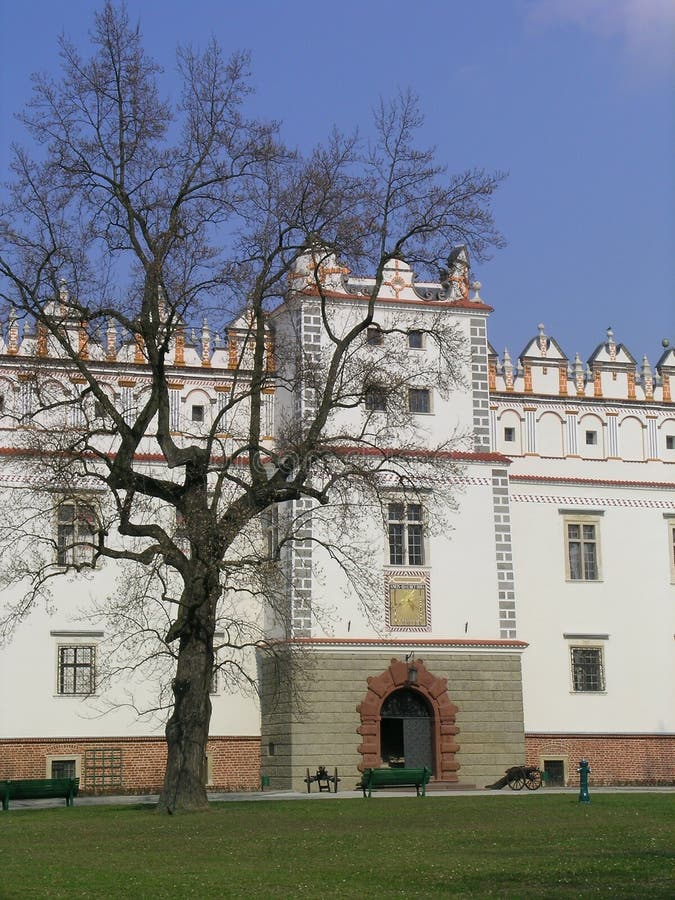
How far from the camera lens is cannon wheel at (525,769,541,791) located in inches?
1252

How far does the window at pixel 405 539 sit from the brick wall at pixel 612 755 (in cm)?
551

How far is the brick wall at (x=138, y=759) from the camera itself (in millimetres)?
32719

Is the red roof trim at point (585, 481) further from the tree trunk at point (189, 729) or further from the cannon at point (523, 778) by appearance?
the tree trunk at point (189, 729)

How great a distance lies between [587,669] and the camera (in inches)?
1443

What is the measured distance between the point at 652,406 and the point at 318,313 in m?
9.89

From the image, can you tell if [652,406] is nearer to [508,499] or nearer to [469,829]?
[508,499]

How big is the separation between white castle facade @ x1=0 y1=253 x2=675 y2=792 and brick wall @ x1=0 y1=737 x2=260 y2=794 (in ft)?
0.17

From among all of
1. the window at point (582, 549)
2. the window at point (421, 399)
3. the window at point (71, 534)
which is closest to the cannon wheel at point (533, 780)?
the window at point (582, 549)

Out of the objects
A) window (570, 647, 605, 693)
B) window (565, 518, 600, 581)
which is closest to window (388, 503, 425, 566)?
window (565, 518, 600, 581)

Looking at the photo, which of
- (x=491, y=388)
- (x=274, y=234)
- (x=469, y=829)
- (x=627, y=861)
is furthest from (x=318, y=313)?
(x=627, y=861)

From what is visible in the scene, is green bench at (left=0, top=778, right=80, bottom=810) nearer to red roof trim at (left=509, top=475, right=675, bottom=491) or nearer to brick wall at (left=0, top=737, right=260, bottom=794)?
brick wall at (left=0, top=737, right=260, bottom=794)

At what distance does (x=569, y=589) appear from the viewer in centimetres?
3681

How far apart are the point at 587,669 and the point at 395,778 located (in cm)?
904

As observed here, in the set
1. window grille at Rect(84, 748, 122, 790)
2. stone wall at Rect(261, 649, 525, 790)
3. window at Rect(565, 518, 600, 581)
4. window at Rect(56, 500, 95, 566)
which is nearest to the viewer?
window at Rect(56, 500, 95, 566)
